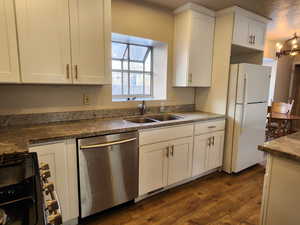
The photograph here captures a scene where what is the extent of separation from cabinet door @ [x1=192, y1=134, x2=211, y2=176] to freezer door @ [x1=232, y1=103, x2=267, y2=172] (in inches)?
19.3

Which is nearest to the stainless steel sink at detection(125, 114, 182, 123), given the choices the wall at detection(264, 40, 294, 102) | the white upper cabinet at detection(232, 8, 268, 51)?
the white upper cabinet at detection(232, 8, 268, 51)

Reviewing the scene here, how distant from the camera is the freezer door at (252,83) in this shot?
258 cm

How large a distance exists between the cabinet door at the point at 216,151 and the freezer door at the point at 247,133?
183 mm

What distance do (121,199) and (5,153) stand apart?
125cm

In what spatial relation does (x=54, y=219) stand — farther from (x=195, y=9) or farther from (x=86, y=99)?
(x=195, y=9)

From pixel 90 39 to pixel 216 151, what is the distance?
7.35ft

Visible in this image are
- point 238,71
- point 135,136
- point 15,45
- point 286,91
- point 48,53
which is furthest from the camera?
point 286,91

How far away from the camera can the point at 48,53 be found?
1.67 meters

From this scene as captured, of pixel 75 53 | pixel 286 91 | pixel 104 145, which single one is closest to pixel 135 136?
pixel 104 145

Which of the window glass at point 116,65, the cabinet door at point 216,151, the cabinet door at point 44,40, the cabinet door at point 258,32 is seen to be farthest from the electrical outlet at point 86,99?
the cabinet door at point 258,32

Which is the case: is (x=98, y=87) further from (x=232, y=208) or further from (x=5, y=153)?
(x=232, y=208)

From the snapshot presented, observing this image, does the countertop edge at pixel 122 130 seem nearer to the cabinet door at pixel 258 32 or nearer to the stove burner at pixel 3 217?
the stove burner at pixel 3 217

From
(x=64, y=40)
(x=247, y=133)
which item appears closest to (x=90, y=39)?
(x=64, y=40)

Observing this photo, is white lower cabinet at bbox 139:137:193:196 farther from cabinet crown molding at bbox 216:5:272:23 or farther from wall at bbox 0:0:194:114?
cabinet crown molding at bbox 216:5:272:23
